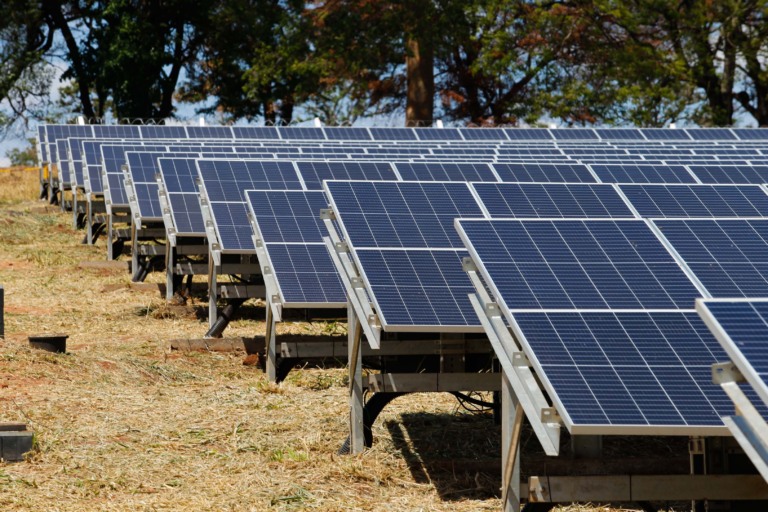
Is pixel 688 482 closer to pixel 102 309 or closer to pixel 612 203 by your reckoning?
pixel 612 203

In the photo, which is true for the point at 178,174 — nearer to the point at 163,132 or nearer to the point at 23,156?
the point at 163,132

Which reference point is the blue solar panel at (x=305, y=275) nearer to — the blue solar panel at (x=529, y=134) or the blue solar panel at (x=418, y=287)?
the blue solar panel at (x=418, y=287)

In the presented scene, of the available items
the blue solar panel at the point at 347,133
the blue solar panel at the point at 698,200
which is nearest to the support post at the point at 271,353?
the blue solar panel at the point at 698,200

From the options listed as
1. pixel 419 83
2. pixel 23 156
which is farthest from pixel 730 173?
pixel 23 156

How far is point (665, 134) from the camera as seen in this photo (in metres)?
29.0

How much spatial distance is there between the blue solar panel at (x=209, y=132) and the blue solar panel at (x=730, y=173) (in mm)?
17877

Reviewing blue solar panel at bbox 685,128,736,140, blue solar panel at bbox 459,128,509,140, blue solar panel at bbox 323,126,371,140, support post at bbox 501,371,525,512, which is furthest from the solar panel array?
blue solar panel at bbox 685,128,736,140

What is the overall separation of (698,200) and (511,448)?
13.9 ft

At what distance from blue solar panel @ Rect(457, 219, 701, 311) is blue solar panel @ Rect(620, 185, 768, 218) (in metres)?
2.02

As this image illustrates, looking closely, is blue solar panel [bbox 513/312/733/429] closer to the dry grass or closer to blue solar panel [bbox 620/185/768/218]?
the dry grass

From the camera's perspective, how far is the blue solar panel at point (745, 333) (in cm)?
456

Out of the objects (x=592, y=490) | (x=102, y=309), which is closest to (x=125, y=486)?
(x=592, y=490)

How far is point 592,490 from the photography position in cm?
628

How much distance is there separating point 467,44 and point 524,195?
37963 millimetres
